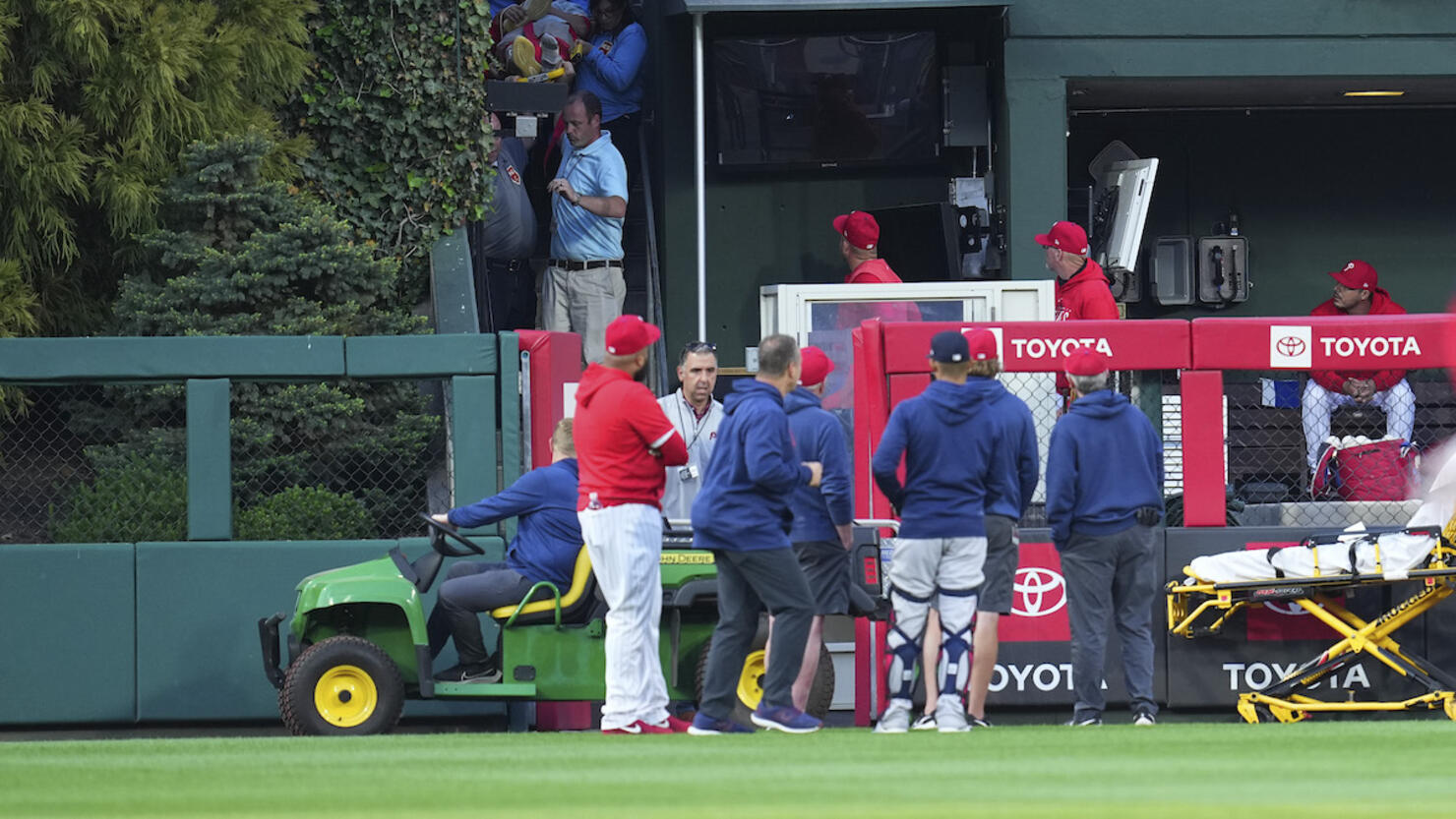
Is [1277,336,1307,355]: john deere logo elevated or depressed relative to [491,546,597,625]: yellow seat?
elevated

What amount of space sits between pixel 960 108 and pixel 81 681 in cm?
868

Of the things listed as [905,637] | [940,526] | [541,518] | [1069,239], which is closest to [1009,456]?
[940,526]

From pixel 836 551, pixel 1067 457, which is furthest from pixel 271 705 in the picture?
pixel 1067 457

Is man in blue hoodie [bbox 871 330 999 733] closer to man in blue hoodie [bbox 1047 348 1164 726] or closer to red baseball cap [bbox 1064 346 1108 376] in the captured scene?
man in blue hoodie [bbox 1047 348 1164 726]

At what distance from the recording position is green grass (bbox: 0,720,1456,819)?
6.30 m

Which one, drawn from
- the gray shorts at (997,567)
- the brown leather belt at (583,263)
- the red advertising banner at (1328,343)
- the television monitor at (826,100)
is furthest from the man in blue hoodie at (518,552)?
the television monitor at (826,100)

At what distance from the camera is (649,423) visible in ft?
31.2

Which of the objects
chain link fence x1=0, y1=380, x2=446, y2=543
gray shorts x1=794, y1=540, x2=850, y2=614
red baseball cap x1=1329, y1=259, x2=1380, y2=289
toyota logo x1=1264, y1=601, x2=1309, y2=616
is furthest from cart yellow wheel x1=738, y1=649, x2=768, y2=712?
red baseball cap x1=1329, y1=259, x2=1380, y2=289

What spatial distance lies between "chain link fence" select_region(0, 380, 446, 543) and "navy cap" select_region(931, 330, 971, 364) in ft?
15.0

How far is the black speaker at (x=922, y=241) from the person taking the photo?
16562mm

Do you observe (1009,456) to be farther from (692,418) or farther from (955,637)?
(692,418)

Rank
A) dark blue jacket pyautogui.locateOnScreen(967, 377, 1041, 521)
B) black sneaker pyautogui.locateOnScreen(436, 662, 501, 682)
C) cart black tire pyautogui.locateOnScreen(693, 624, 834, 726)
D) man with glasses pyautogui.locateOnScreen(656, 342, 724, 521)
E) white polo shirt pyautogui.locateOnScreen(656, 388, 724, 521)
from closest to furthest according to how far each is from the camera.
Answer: dark blue jacket pyautogui.locateOnScreen(967, 377, 1041, 521)
cart black tire pyautogui.locateOnScreen(693, 624, 834, 726)
black sneaker pyautogui.locateOnScreen(436, 662, 501, 682)
man with glasses pyautogui.locateOnScreen(656, 342, 724, 521)
white polo shirt pyautogui.locateOnScreen(656, 388, 724, 521)

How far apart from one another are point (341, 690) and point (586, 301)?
5423mm

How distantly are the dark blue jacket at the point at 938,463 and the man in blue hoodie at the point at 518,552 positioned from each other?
1687mm
